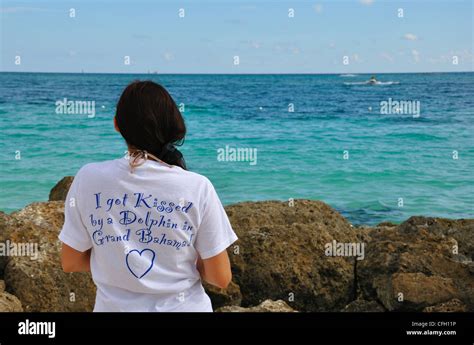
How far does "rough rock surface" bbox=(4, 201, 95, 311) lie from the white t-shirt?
249 cm

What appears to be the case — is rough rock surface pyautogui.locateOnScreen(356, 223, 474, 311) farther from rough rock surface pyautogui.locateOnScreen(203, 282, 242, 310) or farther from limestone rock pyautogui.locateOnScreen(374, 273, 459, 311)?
rough rock surface pyautogui.locateOnScreen(203, 282, 242, 310)

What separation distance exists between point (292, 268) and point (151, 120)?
304cm

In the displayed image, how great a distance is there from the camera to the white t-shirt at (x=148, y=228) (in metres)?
2.23

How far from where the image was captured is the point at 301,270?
16.6ft

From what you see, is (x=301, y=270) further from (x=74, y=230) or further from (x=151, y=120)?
(x=151, y=120)

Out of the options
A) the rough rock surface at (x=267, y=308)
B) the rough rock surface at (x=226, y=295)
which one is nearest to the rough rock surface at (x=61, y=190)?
the rough rock surface at (x=226, y=295)

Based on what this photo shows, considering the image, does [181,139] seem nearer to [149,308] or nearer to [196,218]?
[196,218]

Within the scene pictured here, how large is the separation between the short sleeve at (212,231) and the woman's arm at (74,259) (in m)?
0.44

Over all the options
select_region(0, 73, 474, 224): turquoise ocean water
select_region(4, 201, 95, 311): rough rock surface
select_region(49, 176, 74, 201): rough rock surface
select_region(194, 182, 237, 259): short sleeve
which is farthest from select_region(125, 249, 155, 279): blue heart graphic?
select_region(0, 73, 474, 224): turquoise ocean water

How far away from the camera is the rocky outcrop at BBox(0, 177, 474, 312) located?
4.61 metres
